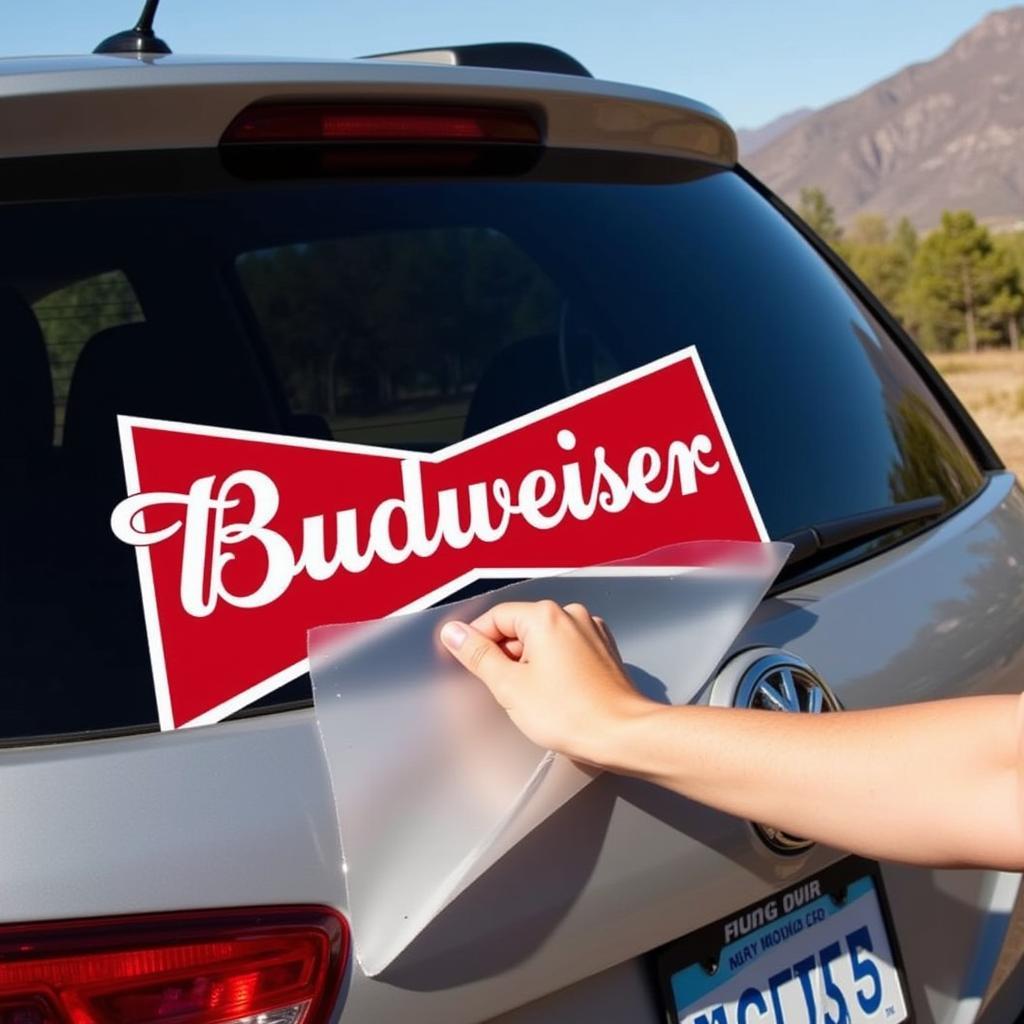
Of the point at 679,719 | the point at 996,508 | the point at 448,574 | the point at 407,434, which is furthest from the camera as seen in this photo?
the point at 996,508

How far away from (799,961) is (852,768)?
318 mm

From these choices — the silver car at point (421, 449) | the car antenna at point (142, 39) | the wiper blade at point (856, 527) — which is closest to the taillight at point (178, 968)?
the silver car at point (421, 449)

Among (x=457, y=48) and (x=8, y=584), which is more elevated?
(x=457, y=48)

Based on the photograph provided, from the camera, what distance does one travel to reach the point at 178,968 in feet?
3.83

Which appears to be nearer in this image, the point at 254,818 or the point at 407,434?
A: the point at 254,818

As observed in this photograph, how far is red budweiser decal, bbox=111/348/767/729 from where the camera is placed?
1.32 m

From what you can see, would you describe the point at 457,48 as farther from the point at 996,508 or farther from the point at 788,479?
the point at 996,508

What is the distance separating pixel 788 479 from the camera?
5.90 ft

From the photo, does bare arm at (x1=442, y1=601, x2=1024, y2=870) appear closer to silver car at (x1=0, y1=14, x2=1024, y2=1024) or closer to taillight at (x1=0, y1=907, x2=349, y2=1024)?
silver car at (x1=0, y1=14, x2=1024, y2=1024)

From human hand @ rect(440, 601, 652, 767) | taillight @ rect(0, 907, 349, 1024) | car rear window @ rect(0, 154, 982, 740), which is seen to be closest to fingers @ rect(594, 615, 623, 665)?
human hand @ rect(440, 601, 652, 767)

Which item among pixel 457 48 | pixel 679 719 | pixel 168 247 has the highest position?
pixel 457 48

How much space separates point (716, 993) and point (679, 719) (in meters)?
0.31

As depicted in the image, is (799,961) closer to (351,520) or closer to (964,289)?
(351,520)

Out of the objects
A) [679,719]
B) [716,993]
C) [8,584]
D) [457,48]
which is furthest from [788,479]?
[8,584]
